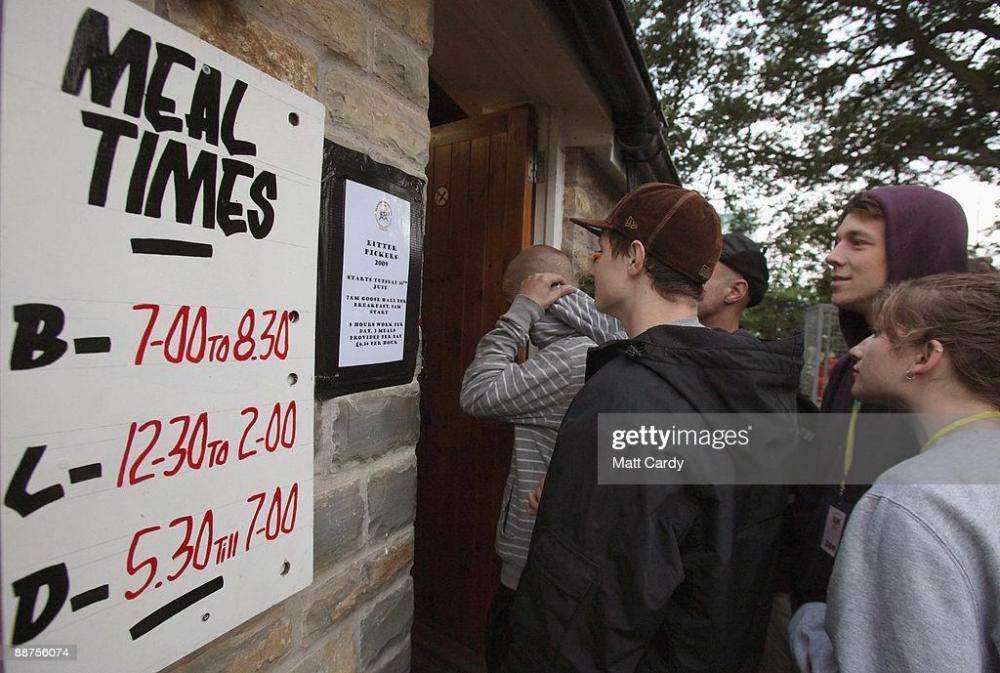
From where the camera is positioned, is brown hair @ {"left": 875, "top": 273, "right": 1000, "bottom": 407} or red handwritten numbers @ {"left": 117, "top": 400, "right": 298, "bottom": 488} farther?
brown hair @ {"left": 875, "top": 273, "right": 1000, "bottom": 407}

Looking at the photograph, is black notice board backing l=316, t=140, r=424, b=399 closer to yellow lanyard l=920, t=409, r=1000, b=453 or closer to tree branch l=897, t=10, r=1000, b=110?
yellow lanyard l=920, t=409, r=1000, b=453

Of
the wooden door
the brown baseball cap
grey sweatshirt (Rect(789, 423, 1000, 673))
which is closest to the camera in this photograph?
grey sweatshirt (Rect(789, 423, 1000, 673))

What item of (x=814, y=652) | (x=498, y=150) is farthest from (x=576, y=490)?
(x=498, y=150)

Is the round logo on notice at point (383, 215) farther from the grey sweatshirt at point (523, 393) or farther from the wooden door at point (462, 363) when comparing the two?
the wooden door at point (462, 363)

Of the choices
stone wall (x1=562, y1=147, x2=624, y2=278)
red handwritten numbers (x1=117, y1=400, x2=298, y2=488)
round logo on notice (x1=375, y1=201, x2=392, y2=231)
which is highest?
stone wall (x1=562, y1=147, x2=624, y2=278)

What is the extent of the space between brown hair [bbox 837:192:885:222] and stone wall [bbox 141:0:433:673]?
1.38m

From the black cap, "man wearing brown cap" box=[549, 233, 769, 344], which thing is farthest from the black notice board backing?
the black cap

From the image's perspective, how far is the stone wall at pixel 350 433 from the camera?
899 mm

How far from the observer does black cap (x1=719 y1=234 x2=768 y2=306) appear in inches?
92.8

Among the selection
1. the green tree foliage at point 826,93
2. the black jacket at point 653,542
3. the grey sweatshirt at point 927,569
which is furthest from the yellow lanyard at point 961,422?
the green tree foliage at point 826,93

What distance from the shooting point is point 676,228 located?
1.41 m

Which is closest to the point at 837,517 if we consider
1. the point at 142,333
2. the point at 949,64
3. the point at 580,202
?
the point at 142,333

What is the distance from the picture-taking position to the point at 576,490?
116 centimetres

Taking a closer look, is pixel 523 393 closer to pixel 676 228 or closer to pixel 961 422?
pixel 676 228
